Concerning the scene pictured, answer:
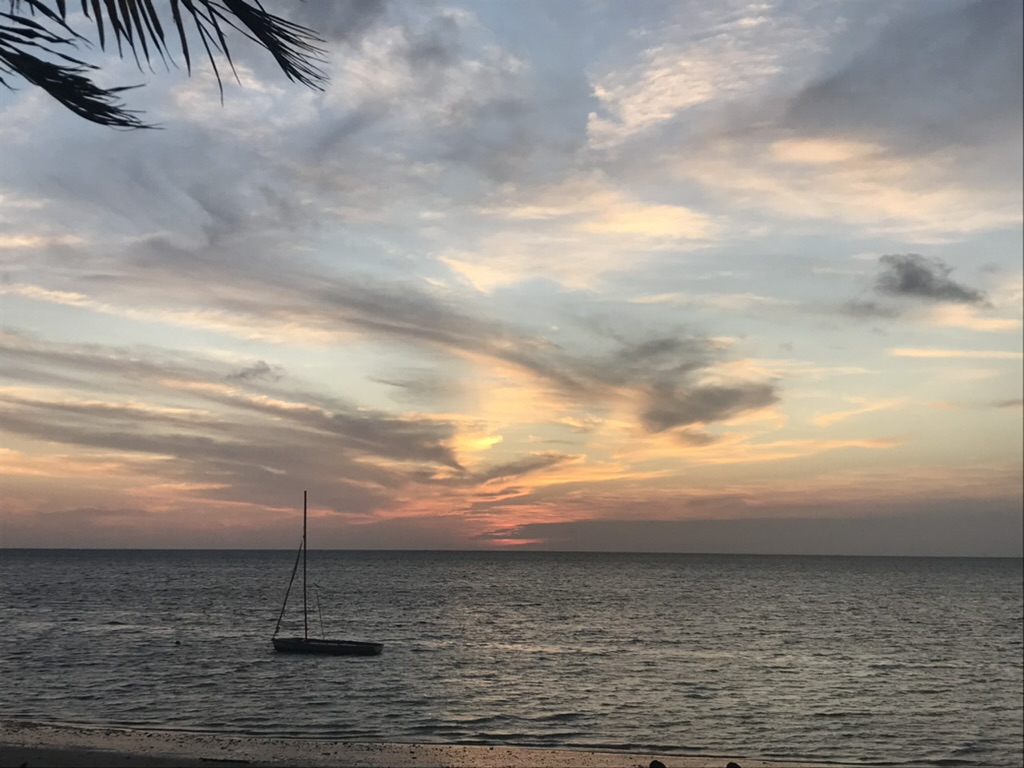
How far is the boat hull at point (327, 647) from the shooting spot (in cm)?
5000

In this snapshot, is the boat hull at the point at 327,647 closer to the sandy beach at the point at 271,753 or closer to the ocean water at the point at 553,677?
the ocean water at the point at 553,677

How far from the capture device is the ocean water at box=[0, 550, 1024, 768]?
1225 inches

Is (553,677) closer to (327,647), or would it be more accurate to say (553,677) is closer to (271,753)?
(327,647)

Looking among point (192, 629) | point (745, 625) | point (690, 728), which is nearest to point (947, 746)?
point (690, 728)

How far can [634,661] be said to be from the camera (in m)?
50.6

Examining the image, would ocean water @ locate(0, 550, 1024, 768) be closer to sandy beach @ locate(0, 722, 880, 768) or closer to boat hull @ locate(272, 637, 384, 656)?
boat hull @ locate(272, 637, 384, 656)

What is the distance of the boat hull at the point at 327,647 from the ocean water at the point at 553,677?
3.27 ft

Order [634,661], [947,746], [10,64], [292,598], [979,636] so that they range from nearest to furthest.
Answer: [10,64], [947,746], [634,661], [979,636], [292,598]

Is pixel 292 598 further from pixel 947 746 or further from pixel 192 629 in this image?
pixel 947 746

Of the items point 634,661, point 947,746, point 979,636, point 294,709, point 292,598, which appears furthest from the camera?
point 292,598

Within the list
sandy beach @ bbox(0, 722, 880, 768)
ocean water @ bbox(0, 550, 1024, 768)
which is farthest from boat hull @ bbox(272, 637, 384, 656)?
sandy beach @ bbox(0, 722, 880, 768)

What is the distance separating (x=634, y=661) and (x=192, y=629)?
117 ft

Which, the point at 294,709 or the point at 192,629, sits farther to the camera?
the point at 192,629

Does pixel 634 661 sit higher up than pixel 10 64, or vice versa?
pixel 10 64
